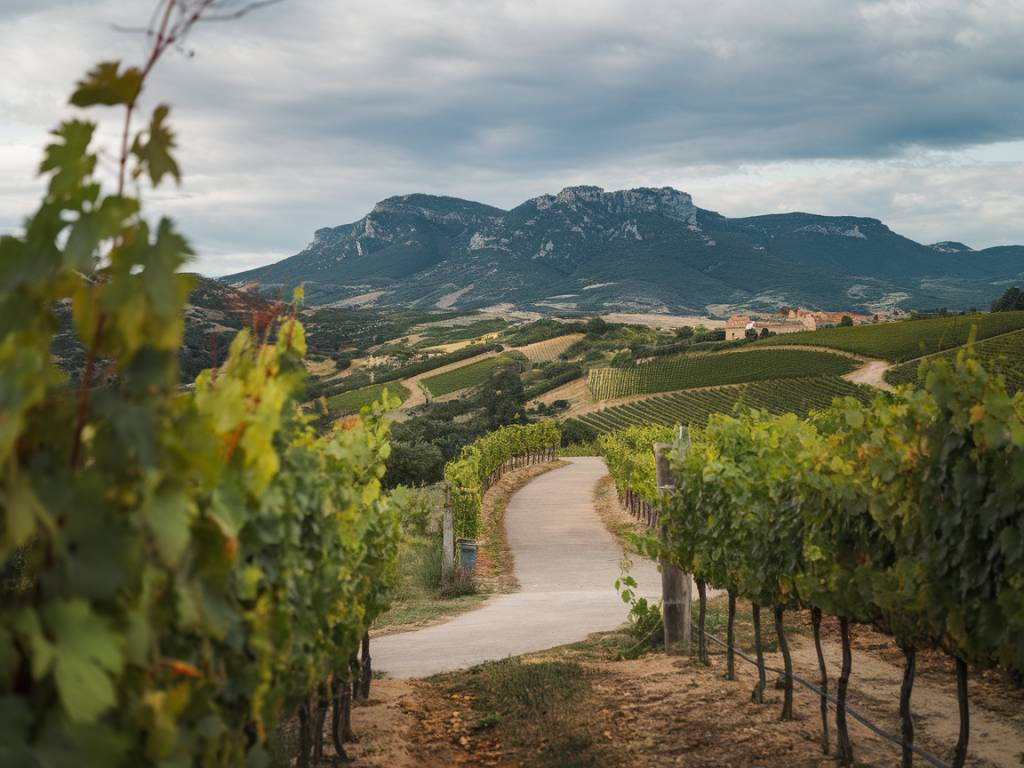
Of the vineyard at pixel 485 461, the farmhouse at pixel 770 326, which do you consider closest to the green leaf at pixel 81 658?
the vineyard at pixel 485 461

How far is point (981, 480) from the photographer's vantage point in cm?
436

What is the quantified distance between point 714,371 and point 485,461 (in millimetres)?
46509

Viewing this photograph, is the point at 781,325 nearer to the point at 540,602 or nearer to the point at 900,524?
the point at 540,602

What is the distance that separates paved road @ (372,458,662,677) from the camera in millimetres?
9586

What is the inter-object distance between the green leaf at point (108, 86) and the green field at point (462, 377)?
7703cm

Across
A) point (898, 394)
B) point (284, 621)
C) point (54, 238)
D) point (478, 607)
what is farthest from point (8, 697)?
point (478, 607)

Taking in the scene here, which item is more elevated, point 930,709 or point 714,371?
point 714,371

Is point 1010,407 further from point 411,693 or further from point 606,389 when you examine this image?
point 606,389

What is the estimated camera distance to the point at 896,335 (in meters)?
73.1

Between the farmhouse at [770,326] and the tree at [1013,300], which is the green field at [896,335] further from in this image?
the farmhouse at [770,326]

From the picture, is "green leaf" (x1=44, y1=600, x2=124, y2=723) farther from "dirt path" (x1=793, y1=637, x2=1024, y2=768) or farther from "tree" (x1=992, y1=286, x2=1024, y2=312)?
"tree" (x1=992, y1=286, x2=1024, y2=312)

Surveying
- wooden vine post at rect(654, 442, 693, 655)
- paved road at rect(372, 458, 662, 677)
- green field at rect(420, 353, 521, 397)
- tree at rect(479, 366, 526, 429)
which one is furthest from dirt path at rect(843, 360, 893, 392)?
wooden vine post at rect(654, 442, 693, 655)

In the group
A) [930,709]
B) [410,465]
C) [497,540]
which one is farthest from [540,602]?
[410,465]

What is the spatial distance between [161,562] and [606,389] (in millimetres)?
71238
